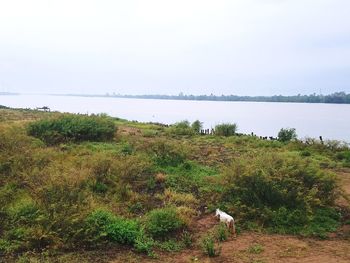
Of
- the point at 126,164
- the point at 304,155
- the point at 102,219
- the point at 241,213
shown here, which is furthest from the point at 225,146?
the point at 102,219

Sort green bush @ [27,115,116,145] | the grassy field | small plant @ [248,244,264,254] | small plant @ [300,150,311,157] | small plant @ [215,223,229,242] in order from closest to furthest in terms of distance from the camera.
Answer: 1. the grassy field
2. small plant @ [248,244,264,254]
3. small plant @ [215,223,229,242]
4. green bush @ [27,115,116,145]
5. small plant @ [300,150,311,157]

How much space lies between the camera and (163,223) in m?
7.14

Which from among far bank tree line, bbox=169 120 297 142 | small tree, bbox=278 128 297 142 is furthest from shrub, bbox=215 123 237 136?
small tree, bbox=278 128 297 142

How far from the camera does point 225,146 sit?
16.4m

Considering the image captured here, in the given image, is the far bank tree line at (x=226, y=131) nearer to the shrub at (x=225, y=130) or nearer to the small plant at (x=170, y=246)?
the shrub at (x=225, y=130)

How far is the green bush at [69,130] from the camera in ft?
47.8

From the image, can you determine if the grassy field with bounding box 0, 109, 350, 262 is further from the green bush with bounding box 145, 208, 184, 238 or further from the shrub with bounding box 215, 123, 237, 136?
the shrub with bounding box 215, 123, 237, 136

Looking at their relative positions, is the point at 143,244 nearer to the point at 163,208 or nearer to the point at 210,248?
the point at 210,248

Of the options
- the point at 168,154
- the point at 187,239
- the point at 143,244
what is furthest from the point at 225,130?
the point at 143,244

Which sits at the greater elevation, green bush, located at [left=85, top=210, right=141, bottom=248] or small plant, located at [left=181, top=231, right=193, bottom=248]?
green bush, located at [left=85, top=210, right=141, bottom=248]

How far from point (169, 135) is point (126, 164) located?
10.00 m

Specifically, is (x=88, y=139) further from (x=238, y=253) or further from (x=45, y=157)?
(x=238, y=253)

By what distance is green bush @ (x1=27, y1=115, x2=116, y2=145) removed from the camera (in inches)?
573

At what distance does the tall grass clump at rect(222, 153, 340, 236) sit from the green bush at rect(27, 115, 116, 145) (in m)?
7.68
